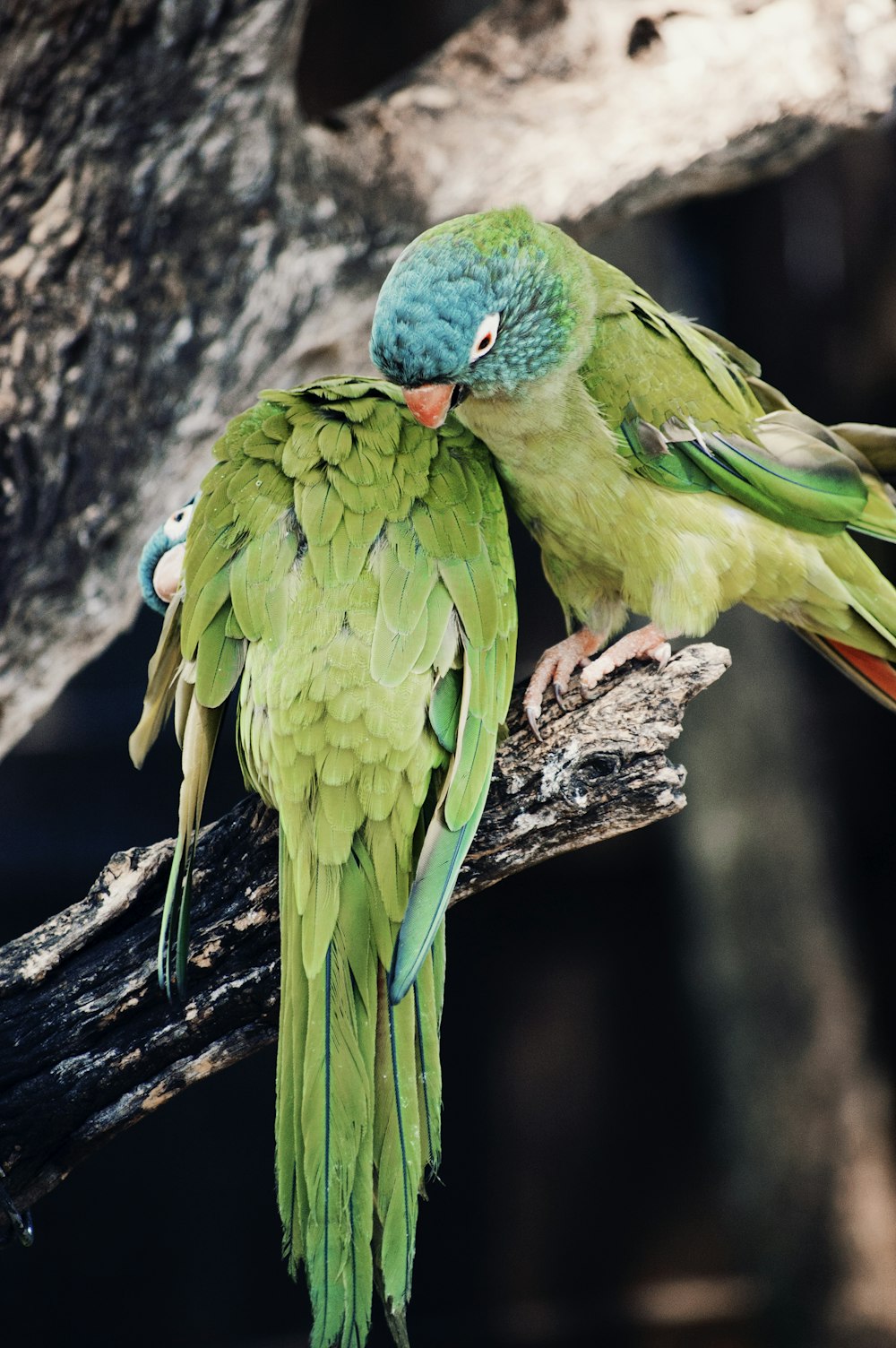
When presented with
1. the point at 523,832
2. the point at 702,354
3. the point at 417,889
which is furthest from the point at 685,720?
the point at 417,889

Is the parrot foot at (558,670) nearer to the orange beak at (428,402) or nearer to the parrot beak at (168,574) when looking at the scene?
the orange beak at (428,402)

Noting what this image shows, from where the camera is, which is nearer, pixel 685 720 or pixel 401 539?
pixel 401 539

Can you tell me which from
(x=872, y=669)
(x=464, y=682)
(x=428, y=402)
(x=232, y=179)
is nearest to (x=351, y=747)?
(x=464, y=682)

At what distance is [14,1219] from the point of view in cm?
127

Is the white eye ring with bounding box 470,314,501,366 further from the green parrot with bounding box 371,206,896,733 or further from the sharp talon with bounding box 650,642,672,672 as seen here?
the sharp talon with bounding box 650,642,672,672

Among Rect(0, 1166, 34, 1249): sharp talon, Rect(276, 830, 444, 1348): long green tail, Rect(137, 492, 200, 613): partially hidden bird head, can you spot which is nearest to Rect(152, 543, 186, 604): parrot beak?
Rect(137, 492, 200, 613): partially hidden bird head

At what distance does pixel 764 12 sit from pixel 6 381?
137 centimetres

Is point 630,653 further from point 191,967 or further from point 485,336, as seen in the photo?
point 191,967

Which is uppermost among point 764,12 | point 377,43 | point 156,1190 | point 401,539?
point 377,43

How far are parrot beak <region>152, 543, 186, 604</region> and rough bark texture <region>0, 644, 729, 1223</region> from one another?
27 cm

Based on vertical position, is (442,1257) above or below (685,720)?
below

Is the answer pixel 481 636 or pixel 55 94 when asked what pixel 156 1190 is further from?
pixel 55 94

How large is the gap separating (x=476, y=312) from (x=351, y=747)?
0.45m

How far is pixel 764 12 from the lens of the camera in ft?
6.46
